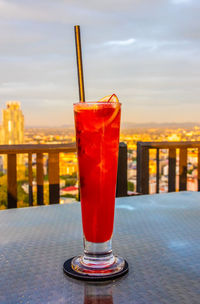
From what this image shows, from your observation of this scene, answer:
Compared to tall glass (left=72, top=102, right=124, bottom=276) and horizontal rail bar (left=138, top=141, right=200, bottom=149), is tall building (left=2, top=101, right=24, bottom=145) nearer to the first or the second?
horizontal rail bar (left=138, top=141, right=200, bottom=149)

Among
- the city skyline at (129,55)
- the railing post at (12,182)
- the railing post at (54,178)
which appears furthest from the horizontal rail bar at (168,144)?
the city skyline at (129,55)

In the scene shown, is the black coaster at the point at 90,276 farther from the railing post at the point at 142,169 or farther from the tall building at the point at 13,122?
the tall building at the point at 13,122

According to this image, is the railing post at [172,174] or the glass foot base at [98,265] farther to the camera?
the railing post at [172,174]

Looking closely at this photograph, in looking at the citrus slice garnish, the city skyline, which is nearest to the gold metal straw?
the citrus slice garnish

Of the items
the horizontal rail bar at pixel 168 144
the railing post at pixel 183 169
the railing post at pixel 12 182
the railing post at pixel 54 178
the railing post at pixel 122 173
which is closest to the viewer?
the railing post at pixel 12 182

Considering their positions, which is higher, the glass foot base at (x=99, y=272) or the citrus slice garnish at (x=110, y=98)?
the citrus slice garnish at (x=110, y=98)

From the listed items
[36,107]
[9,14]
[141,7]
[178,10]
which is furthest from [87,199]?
[36,107]

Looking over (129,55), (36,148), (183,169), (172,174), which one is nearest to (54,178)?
(36,148)
